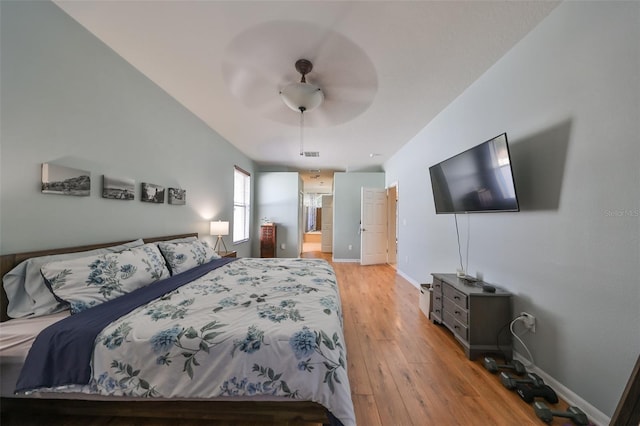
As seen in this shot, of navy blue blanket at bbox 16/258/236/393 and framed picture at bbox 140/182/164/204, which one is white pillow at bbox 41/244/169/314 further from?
framed picture at bbox 140/182/164/204

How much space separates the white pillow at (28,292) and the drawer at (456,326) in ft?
9.69

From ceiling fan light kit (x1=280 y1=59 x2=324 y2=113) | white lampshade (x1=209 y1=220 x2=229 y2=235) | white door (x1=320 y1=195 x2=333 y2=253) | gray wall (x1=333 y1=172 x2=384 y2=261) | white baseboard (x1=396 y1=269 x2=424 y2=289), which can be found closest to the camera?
ceiling fan light kit (x1=280 y1=59 x2=324 y2=113)

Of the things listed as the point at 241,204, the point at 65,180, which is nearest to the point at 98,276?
the point at 65,180

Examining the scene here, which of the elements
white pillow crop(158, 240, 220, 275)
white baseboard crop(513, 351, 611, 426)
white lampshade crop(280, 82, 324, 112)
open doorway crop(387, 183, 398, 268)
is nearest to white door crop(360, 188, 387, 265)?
open doorway crop(387, 183, 398, 268)

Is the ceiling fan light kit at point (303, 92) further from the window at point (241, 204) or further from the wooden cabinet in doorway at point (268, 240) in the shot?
the wooden cabinet in doorway at point (268, 240)

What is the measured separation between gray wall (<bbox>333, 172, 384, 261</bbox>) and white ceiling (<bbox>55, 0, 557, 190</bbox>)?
10.4ft

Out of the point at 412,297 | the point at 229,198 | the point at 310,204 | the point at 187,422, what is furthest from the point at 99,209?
the point at 310,204

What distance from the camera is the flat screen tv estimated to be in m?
1.81

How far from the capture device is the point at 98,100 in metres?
1.92

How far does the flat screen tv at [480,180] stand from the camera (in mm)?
1808

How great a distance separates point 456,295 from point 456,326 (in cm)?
29

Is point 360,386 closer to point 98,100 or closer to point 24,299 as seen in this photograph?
point 24,299

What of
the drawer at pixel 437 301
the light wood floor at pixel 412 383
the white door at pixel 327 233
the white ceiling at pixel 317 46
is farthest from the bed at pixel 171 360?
the white door at pixel 327 233

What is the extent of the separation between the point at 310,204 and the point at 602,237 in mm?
10810
